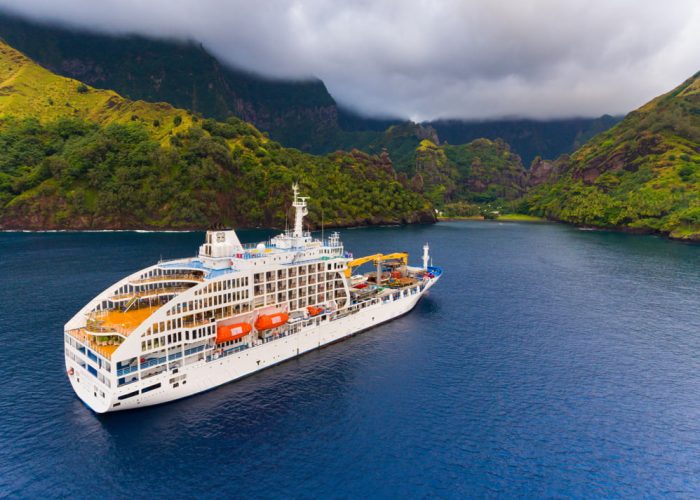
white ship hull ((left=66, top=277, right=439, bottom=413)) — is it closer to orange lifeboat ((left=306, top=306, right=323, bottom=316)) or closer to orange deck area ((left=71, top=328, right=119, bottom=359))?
orange lifeboat ((left=306, top=306, right=323, bottom=316))

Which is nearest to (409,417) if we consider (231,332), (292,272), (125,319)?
(231,332)

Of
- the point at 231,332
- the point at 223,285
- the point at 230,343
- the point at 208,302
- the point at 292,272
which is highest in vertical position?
the point at 292,272

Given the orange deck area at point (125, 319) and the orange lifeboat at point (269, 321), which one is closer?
the orange deck area at point (125, 319)

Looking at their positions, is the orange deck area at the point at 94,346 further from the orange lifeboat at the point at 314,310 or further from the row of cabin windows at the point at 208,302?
the orange lifeboat at the point at 314,310

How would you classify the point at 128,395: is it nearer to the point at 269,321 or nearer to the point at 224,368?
the point at 224,368

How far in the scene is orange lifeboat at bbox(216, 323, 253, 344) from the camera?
47.3 metres

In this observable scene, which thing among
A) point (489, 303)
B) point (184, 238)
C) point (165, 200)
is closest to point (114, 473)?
point (489, 303)

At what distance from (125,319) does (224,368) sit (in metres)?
12.0

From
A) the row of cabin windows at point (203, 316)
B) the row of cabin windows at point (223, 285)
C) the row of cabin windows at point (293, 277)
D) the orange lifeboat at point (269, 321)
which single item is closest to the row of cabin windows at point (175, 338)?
the row of cabin windows at point (203, 316)

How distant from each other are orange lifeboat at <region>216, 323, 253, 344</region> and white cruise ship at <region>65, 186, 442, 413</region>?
112 millimetres

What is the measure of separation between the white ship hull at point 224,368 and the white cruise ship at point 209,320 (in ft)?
0.39

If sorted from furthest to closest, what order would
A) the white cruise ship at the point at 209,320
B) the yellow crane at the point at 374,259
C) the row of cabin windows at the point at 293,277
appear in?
the yellow crane at the point at 374,259
the row of cabin windows at the point at 293,277
the white cruise ship at the point at 209,320

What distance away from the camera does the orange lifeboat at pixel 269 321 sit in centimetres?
5103

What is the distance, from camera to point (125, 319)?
1797 inches
